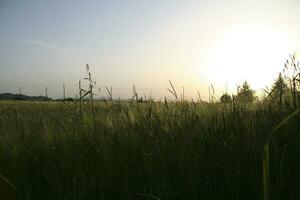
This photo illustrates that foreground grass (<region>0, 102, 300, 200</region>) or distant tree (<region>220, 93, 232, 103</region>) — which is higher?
distant tree (<region>220, 93, 232, 103</region>)

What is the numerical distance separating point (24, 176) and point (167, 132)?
4.50 ft

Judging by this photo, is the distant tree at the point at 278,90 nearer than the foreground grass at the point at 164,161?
No

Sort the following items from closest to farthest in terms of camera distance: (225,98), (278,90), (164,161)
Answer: (164,161), (278,90), (225,98)

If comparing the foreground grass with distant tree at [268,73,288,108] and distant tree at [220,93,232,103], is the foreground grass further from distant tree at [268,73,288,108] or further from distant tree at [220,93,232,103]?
distant tree at [220,93,232,103]

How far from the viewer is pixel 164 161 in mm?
2791

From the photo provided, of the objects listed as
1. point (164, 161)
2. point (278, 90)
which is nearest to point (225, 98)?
point (278, 90)

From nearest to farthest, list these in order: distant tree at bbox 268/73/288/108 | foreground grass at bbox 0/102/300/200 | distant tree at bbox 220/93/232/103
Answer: foreground grass at bbox 0/102/300/200
distant tree at bbox 268/73/288/108
distant tree at bbox 220/93/232/103

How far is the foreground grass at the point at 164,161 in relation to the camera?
7.86 ft

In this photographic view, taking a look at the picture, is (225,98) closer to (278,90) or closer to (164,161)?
(278,90)

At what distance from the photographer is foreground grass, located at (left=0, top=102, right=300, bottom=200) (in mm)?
2395

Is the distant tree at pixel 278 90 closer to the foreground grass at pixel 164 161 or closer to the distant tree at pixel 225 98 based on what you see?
the foreground grass at pixel 164 161

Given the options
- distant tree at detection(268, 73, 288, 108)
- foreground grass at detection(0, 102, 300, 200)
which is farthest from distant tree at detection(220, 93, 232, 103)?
distant tree at detection(268, 73, 288, 108)

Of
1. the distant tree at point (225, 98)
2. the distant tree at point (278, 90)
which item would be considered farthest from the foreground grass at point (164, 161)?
the distant tree at point (225, 98)

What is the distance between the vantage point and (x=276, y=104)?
3.44m
